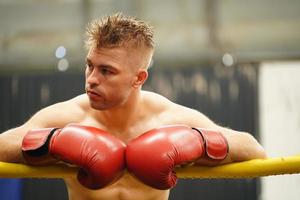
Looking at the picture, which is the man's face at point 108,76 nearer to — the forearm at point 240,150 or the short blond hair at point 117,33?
the short blond hair at point 117,33

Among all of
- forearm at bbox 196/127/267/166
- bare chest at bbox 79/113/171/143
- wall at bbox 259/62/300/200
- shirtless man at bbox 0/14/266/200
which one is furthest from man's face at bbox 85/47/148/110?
wall at bbox 259/62/300/200

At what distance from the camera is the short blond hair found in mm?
1560

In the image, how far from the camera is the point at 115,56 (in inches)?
61.2

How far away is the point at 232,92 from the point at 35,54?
1.89 meters

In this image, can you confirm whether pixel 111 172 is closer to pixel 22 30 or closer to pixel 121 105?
pixel 121 105

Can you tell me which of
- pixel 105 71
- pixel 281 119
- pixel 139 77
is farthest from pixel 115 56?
pixel 281 119

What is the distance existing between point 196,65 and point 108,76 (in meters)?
2.98

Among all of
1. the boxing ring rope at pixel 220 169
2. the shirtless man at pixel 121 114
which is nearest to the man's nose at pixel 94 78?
the shirtless man at pixel 121 114

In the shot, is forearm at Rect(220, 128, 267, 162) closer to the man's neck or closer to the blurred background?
the man's neck

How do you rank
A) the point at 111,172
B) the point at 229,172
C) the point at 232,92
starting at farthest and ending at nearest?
the point at 232,92 < the point at 229,172 < the point at 111,172

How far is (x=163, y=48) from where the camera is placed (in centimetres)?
441

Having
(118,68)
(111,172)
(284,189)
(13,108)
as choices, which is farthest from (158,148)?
(13,108)

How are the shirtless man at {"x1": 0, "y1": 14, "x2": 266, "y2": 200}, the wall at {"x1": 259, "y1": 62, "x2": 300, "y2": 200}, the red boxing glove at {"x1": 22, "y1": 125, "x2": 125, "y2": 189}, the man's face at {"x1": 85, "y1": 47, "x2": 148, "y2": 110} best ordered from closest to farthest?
the red boxing glove at {"x1": 22, "y1": 125, "x2": 125, "y2": 189} → the shirtless man at {"x1": 0, "y1": 14, "x2": 266, "y2": 200} → the man's face at {"x1": 85, "y1": 47, "x2": 148, "y2": 110} → the wall at {"x1": 259, "y1": 62, "x2": 300, "y2": 200}

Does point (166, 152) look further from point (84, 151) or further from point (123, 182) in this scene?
point (123, 182)
